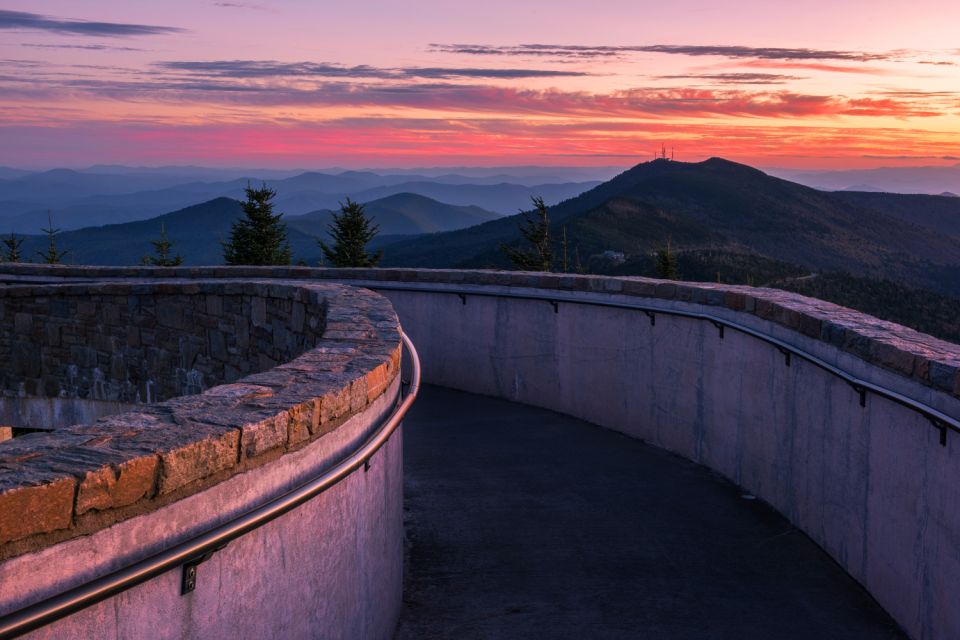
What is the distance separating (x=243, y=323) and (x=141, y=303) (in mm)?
1720

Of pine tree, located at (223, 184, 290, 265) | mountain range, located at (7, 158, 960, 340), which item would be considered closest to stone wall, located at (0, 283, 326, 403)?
pine tree, located at (223, 184, 290, 265)

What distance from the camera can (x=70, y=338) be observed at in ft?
34.9

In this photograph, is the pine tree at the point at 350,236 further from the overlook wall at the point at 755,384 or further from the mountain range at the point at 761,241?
the overlook wall at the point at 755,384

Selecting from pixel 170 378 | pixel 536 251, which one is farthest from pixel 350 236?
pixel 170 378

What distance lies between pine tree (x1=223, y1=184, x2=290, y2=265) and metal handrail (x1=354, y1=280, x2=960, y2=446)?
34818 mm

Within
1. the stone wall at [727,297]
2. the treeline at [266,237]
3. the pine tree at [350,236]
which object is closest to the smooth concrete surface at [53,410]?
the stone wall at [727,297]

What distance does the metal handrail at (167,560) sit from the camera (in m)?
2.31

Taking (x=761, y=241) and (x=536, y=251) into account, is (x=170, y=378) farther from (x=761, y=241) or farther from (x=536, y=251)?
(x=761, y=241)

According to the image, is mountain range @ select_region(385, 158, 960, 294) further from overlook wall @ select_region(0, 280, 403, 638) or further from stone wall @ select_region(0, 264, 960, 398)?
overlook wall @ select_region(0, 280, 403, 638)

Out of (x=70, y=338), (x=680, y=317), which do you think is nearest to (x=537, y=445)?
(x=680, y=317)

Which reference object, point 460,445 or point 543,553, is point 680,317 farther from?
point 543,553

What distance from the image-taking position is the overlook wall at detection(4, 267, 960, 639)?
520cm

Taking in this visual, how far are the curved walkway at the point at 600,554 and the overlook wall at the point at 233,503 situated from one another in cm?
79

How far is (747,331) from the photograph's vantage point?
24.8 feet
